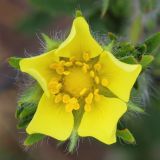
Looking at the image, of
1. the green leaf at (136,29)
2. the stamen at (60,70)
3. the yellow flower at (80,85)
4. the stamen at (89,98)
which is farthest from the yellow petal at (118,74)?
the green leaf at (136,29)

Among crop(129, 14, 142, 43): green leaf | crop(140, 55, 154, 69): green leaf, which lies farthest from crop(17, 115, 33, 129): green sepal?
crop(129, 14, 142, 43): green leaf

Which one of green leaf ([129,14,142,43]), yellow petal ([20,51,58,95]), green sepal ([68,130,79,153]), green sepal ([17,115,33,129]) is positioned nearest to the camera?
yellow petal ([20,51,58,95])

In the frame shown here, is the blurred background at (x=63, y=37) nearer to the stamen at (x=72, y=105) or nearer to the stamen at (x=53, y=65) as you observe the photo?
the stamen at (x=53, y=65)

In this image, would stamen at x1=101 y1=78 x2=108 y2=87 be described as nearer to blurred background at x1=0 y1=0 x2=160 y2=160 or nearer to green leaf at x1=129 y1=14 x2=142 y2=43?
blurred background at x1=0 y1=0 x2=160 y2=160

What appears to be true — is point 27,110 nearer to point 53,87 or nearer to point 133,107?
point 53,87

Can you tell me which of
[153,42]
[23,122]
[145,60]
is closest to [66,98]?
[23,122]

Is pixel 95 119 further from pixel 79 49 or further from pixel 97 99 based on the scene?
pixel 79 49

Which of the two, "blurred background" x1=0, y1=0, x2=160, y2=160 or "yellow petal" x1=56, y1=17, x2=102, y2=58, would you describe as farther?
"blurred background" x1=0, y1=0, x2=160, y2=160
